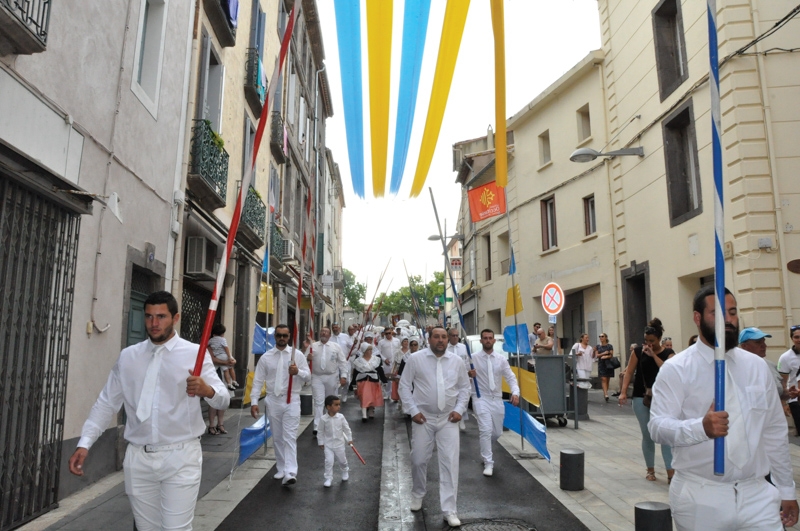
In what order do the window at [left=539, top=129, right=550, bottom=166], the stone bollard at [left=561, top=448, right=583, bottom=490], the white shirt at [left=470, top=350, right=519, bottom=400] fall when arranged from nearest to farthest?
the stone bollard at [left=561, top=448, right=583, bottom=490], the white shirt at [left=470, top=350, right=519, bottom=400], the window at [left=539, top=129, right=550, bottom=166]

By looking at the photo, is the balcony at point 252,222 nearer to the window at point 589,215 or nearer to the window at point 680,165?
the window at point 680,165

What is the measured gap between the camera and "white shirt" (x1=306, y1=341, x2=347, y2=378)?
10539 millimetres

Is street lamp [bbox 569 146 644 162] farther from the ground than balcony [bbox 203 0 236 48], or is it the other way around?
balcony [bbox 203 0 236 48]

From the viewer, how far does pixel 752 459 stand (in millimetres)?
3020

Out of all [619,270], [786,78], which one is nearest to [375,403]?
[619,270]

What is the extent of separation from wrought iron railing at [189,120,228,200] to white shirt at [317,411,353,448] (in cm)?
542

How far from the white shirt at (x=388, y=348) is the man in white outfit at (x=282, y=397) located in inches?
305

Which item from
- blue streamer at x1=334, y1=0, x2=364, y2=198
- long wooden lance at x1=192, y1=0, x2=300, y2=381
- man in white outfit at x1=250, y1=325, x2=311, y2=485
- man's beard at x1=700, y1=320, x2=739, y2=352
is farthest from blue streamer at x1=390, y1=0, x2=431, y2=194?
man's beard at x1=700, y1=320, x2=739, y2=352

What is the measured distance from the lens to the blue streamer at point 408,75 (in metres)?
5.40

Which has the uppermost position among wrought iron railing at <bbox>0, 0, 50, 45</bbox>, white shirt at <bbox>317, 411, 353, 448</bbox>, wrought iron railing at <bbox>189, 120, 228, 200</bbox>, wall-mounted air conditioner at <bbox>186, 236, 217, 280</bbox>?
wrought iron railing at <bbox>189, 120, 228, 200</bbox>

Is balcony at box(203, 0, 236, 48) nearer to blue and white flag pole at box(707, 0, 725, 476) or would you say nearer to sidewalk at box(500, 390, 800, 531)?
sidewalk at box(500, 390, 800, 531)

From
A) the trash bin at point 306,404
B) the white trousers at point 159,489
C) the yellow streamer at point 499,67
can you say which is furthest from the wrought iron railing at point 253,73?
the white trousers at point 159,489

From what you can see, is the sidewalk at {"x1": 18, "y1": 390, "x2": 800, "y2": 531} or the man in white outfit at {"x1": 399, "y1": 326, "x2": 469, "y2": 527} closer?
the sidewalk at {"x1": 18, "y1": 390, "x2": 800, "y2": 531}

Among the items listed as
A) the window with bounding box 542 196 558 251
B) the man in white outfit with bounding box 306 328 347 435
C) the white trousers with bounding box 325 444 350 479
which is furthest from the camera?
the window with bounding box 542 196 558 251
